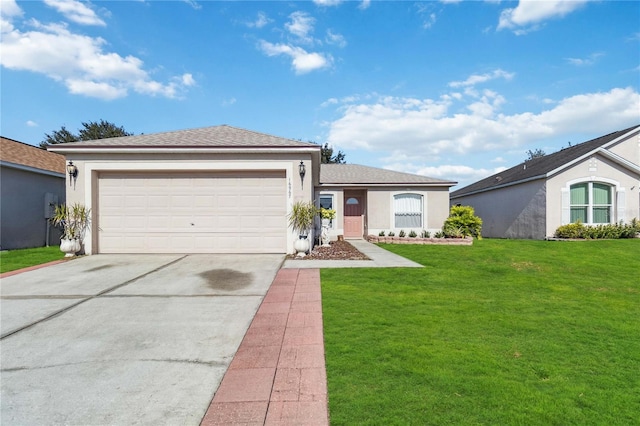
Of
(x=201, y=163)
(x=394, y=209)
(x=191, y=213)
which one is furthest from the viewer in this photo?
(x=394, y=209)

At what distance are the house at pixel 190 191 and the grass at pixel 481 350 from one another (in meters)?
3.98

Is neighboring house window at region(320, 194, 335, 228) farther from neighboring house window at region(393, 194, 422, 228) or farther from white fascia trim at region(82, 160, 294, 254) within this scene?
white fascia trim at region(82, 160, 294, 254)

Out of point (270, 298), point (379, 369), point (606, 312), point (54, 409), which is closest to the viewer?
point (54, 409)

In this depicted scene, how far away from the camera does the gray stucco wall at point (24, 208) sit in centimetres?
1134

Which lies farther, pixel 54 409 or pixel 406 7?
pixel 406 7

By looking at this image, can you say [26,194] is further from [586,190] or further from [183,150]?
[586,190]

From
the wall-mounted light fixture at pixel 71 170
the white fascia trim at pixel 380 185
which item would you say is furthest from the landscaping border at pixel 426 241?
the wall-mounted light fixture at pixel 71 170

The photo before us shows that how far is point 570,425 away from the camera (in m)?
2.03

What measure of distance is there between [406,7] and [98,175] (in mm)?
11584

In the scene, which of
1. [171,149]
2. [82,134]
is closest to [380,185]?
[171,149]

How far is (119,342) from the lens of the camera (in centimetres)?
351

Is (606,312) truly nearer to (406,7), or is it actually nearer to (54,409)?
(54,409)

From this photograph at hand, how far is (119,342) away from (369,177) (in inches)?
572

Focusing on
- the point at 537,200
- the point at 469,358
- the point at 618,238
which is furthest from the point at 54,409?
the point at 618,238
